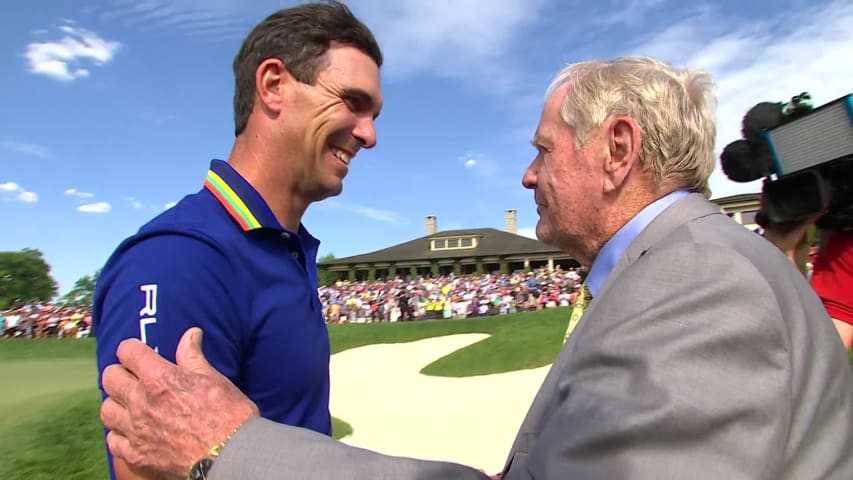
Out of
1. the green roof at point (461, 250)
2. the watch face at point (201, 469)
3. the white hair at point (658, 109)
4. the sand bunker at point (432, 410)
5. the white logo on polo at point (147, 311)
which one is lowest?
the sand bunker at point (432, 410)

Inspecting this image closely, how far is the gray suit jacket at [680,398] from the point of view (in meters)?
1.14

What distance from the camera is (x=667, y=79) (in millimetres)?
2008

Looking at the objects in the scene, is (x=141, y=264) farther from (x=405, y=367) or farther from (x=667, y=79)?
(x=405, y=367)

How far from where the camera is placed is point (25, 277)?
254 ft

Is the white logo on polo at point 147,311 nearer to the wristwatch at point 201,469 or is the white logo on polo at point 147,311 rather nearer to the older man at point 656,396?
the older man at point 656,396

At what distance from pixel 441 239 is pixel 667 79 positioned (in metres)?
55.2

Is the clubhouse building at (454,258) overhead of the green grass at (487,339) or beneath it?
overhead

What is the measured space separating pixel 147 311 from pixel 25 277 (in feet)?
309

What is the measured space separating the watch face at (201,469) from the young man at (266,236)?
0.80 ft

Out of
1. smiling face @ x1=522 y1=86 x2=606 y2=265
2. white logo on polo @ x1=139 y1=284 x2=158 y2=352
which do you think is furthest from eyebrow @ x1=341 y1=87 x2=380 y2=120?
white logo on polo @ x1=139 y1=284 x2=158 y2=352

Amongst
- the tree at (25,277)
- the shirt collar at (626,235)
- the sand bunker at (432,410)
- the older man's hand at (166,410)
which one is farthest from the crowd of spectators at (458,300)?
the tree at (25,277)

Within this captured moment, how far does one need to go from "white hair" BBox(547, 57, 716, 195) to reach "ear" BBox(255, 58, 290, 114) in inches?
43.8

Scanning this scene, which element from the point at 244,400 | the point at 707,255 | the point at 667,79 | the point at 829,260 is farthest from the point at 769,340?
the point at 829,260

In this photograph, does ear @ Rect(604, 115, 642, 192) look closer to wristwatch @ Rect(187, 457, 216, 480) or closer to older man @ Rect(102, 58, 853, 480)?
older man @ Rect(102, 58, 853, 480)
